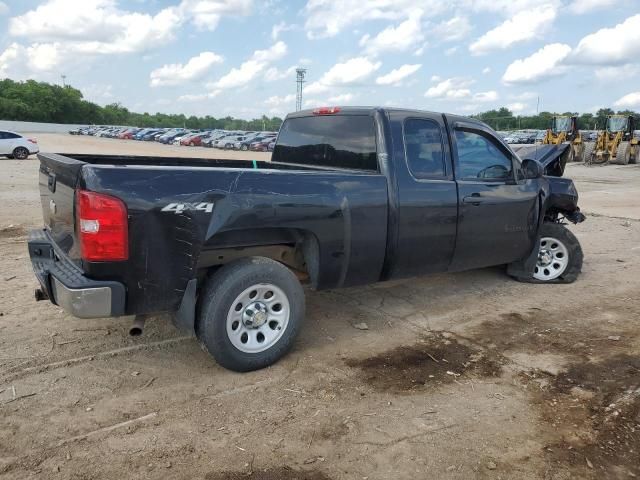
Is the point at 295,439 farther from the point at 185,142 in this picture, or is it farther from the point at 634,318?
the point at 185,142

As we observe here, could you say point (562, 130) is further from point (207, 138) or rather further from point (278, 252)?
point (207, 138)

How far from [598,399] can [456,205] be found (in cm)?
205

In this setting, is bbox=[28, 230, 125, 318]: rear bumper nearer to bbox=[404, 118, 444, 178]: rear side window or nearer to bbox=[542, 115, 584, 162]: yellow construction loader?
bbox=[404, 118, 444, 178]: rear side window

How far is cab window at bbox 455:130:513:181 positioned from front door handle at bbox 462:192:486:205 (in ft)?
0.58

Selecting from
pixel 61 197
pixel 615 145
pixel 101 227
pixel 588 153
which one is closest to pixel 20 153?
pixel 61 197

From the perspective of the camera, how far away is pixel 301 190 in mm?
4070

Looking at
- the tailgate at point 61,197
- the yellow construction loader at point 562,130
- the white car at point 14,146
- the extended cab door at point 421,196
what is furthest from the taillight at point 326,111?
the yellow construction loader at point 562,130

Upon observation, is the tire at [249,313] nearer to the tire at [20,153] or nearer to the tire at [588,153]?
the tire at [20,153]

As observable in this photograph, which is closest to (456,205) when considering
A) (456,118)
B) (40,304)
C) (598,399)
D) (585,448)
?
Result: (456,118)

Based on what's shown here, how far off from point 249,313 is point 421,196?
1.85m

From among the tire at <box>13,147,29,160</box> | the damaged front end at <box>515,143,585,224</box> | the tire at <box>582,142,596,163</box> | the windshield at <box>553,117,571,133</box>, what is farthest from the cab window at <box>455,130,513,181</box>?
the tire at <box>582,142,596,163</box>

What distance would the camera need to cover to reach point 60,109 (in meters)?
106

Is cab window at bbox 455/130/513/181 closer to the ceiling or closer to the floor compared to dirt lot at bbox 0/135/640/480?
closer to the ceiling

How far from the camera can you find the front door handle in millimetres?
5202
